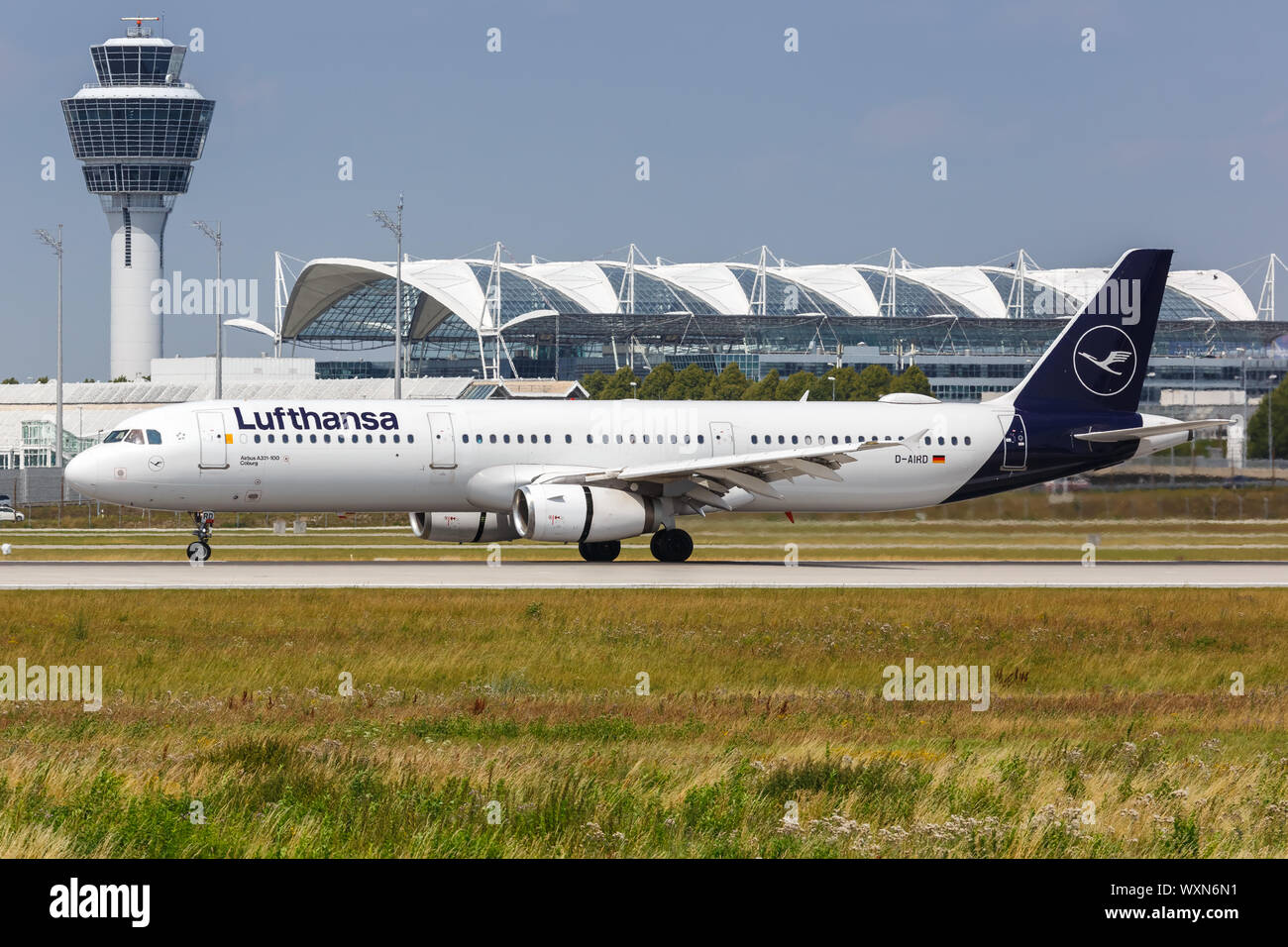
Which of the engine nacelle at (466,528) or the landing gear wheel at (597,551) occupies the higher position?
the engine nacelle at (466,528)

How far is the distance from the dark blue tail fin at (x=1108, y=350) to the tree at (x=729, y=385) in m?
91.9

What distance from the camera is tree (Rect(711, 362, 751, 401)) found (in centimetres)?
13975

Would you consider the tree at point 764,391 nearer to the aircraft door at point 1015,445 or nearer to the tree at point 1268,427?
the tree at point 1268,427

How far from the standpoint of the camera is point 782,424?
4278 cm

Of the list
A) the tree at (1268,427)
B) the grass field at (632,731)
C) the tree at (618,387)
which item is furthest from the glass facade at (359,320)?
the grass field at (632,731)

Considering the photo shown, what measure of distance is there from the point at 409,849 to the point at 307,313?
186 metres

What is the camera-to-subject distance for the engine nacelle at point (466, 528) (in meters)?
41.2

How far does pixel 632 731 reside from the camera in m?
16.4

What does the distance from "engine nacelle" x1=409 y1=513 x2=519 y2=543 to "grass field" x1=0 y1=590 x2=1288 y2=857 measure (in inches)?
462

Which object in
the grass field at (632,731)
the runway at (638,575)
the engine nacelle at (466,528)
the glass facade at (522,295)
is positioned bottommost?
the runway at (638,575)

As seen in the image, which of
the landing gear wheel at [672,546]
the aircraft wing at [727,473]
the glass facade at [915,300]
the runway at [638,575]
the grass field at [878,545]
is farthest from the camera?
the glass facade at [915,300]

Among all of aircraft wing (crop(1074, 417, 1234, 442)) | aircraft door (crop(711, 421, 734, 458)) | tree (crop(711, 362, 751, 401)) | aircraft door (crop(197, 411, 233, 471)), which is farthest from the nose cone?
tree (crop(711, 362, 751, 401))

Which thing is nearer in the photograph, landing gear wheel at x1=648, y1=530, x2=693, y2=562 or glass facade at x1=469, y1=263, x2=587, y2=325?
landing gear wheel at x1=648, y1=530, x2=693, y2=562

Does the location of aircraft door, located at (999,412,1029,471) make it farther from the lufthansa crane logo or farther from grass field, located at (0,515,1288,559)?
the lufthansa crane logo
